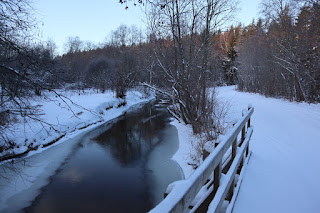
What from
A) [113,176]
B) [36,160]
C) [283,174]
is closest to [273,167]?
[283,174]

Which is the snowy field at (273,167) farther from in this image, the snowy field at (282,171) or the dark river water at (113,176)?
the dark river water at (113,176)

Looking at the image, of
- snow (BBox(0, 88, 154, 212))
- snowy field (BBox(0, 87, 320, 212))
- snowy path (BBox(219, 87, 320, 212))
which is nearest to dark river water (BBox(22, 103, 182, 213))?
snow (BBox(0, 88, 154, 212))

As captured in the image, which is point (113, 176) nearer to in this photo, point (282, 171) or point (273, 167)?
point (273, 167)

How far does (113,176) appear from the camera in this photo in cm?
747

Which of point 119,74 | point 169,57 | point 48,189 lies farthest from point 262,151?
point 119,74

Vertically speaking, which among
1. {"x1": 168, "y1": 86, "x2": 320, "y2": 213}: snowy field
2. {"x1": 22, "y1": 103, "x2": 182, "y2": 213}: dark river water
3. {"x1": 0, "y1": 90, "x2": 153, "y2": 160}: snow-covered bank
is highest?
{"x1": 168, "y1": 86, "x2": 320, "y2": 213}: snowy field

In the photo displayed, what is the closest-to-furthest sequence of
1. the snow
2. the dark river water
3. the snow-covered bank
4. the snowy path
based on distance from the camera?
the snowy path < the dark river water < the snow < the snow-covered bank

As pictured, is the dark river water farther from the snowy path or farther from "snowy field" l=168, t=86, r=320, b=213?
the snowy path

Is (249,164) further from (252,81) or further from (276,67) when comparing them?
(252,81)

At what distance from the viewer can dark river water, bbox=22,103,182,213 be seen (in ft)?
19.2

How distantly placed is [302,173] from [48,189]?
729cm

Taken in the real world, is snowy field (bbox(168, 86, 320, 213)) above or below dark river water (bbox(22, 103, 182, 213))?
above

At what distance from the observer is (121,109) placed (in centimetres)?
2212

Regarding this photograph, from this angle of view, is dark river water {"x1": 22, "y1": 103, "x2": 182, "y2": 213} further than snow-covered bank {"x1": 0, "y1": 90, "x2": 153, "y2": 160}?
No
